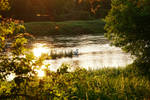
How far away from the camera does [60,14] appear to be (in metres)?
101

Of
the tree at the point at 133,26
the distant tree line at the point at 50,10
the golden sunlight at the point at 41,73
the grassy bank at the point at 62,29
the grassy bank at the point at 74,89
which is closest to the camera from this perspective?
the grassy bank at the point at 74,89

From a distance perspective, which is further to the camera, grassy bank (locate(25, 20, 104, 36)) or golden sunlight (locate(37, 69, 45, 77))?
grassy bank (locate(25, 20, 104, 36))

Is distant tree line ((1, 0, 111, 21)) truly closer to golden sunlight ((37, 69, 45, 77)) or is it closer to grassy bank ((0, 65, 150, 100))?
grassy bank ((0, 65, 150, 100))

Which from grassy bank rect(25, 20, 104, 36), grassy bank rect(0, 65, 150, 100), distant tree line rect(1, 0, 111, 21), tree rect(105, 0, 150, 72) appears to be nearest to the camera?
grassy bank rect(0, 65, 150, 100)

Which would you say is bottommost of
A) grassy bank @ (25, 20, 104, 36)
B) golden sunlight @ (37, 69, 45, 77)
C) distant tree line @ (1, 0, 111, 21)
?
grassy bank @ (25, 20, 104, 36)

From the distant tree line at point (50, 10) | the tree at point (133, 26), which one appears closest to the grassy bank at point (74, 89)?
the tree at point (133, 26)

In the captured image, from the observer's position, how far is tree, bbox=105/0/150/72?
1659 cm

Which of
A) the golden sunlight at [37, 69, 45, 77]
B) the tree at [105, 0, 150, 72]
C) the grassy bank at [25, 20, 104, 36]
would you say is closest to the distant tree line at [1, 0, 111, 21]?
the grassy bank at [25, 20, 104, 36]

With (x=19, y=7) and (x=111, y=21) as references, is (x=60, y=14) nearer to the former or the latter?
(x=19, y=7)

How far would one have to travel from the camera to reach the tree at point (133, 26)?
16594 mm

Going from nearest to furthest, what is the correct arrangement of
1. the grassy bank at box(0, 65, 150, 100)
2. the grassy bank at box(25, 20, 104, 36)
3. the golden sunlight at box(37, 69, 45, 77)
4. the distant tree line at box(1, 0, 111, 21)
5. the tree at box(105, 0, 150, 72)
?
the grassy bank at box(0, 65, 150, 100)
the golden sunlight at box(37, 69, 45, 77)
the tree at box(105, 0, 150, 72)
the grassy bank at box(25, 20, 104, 36)
the distant tree line at box(1, 0, 111, 21)

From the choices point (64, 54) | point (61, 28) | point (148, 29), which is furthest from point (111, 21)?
point (61, 28)

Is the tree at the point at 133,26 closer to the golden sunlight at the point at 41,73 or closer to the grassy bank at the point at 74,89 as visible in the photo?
the grassy bank at the point at 74,89

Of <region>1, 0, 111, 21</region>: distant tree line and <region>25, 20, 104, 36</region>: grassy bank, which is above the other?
<region>1, 0, 111, 21</region>: distant tree line
